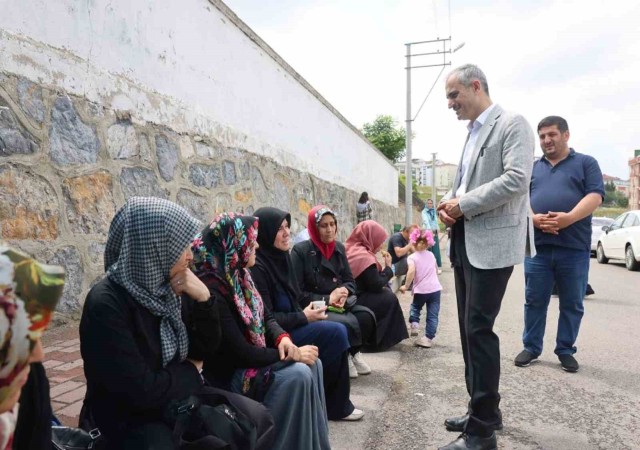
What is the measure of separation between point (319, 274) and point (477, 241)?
1584 mm

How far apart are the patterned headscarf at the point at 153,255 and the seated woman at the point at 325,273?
1904mm

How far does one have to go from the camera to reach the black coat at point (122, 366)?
1829 millimetres

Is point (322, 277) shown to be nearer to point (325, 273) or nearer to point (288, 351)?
point (325, 273)

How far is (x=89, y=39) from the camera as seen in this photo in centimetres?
341

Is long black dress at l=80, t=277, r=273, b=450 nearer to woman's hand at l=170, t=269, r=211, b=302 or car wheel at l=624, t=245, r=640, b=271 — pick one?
woman's hand at l=170, t=269, r=211, b=302

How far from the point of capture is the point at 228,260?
261 cm

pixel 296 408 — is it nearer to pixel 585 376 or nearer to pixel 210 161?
pixel 585 376

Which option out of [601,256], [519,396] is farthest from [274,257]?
[601,256]

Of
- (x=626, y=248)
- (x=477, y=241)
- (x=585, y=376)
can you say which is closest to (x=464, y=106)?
(x=477, y=241)

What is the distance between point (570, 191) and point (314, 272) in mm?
2173

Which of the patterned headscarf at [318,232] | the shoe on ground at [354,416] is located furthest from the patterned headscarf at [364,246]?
the shoe on ground at [354,416]

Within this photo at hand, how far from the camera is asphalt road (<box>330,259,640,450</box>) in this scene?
288 cm

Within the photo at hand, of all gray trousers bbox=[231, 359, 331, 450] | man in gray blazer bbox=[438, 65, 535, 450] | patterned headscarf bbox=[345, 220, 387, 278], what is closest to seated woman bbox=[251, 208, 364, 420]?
gray trousers bbox=[231, 359, 331, 450]

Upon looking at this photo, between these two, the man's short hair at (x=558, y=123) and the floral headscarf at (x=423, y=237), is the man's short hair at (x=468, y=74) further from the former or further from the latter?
the floral headscarf at (x=423, y=237)
